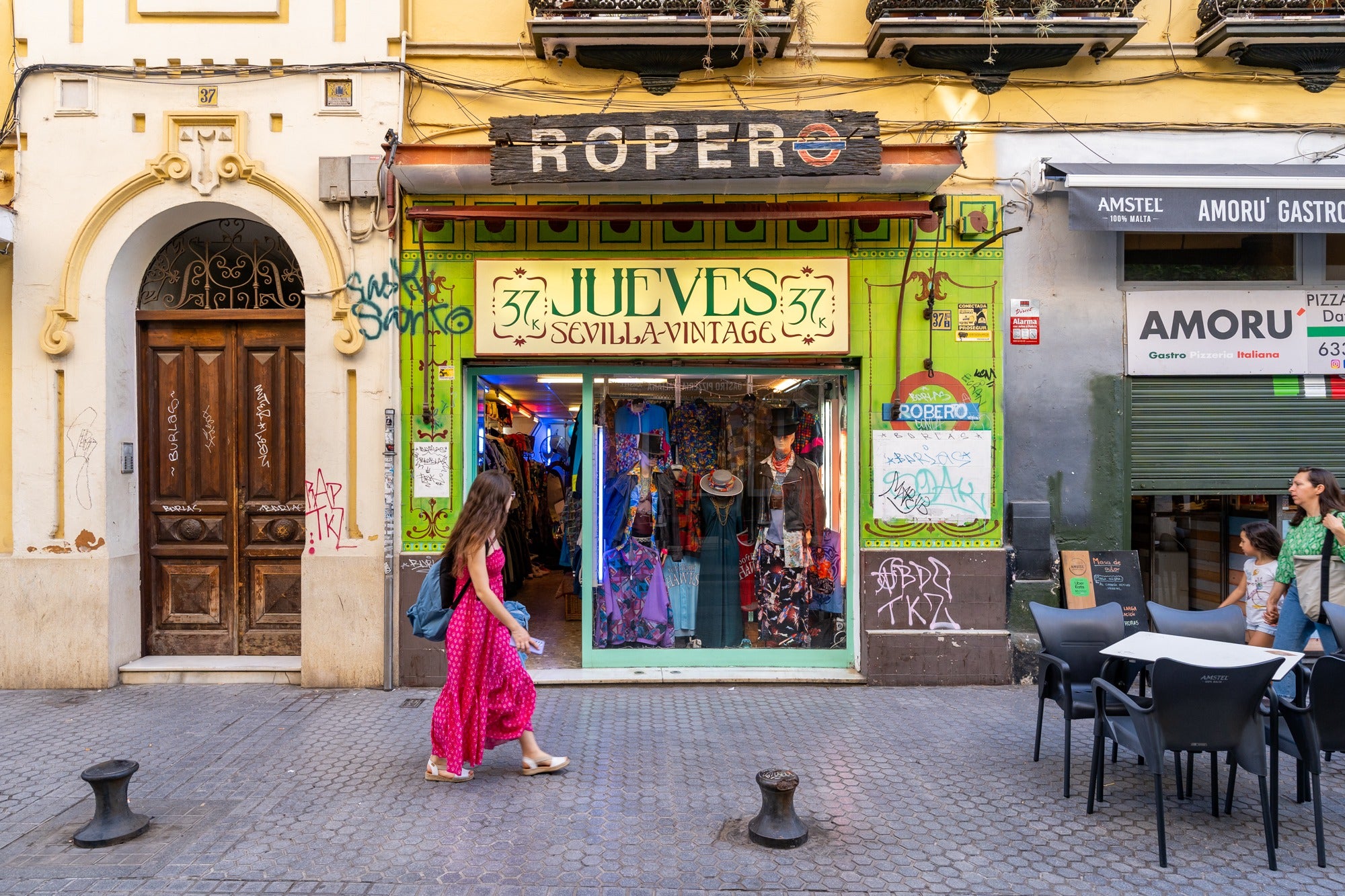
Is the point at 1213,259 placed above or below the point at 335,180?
below

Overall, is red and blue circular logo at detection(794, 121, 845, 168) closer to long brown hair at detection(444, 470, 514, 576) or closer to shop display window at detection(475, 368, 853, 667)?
shop display window at detection(475, 368, 853, 667)

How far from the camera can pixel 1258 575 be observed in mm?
6156

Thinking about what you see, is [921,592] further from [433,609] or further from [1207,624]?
[433,609]

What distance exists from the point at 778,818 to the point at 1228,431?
5679 millimetres

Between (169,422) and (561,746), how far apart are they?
4757 mm

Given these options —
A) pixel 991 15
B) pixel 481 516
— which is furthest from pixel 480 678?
pixel 991 15

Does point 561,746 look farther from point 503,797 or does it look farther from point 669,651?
point 669,651

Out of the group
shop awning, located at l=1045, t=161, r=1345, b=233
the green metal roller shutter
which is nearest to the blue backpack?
shop awning, located at l=1045, t=161, r=1345, b=233

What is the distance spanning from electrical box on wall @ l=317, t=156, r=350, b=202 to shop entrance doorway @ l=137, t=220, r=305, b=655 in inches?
36.3

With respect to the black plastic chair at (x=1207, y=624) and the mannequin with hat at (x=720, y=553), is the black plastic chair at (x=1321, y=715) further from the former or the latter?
the mannequin with hat at (x=720, y=553)

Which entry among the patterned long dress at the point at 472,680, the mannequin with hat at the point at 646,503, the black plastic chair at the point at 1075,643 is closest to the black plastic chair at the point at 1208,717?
the black plastic chair at the point at 1075,643

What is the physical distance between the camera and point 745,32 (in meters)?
6.75

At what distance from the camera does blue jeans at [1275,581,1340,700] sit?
18.1ft

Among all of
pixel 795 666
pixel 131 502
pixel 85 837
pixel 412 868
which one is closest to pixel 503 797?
pixel 412 868
